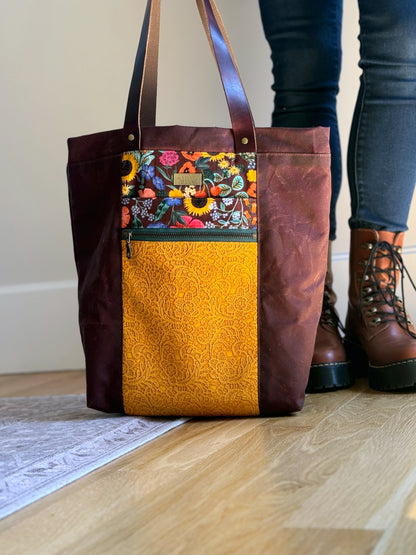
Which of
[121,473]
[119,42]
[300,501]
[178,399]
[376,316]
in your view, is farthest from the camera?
[119,42]

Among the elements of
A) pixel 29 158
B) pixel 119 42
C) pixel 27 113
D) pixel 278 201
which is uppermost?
pixel 119 42

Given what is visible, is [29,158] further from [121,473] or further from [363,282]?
[121,473]

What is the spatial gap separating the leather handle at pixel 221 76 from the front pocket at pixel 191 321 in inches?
5.9

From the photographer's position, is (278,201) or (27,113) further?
(27,113)

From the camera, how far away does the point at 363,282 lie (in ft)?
3.99

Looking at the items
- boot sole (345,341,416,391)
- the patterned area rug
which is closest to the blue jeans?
boot sole (345,341,416,391)

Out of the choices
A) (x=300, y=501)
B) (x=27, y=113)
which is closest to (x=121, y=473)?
(x=300, y=501)

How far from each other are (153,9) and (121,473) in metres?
0.67

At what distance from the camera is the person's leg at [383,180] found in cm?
114

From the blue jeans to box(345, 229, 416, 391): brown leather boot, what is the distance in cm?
4

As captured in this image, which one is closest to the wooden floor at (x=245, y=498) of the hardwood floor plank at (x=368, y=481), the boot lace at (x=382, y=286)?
the hardwood floor plank at (x=368, y=481)

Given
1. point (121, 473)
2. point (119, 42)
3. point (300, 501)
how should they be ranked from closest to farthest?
point (300, 501), point (121, 473), point (119, 42)

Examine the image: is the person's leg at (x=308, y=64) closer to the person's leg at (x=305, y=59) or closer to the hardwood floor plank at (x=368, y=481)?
the person's leg at (x=305, y=59)

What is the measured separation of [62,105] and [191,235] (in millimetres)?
939
